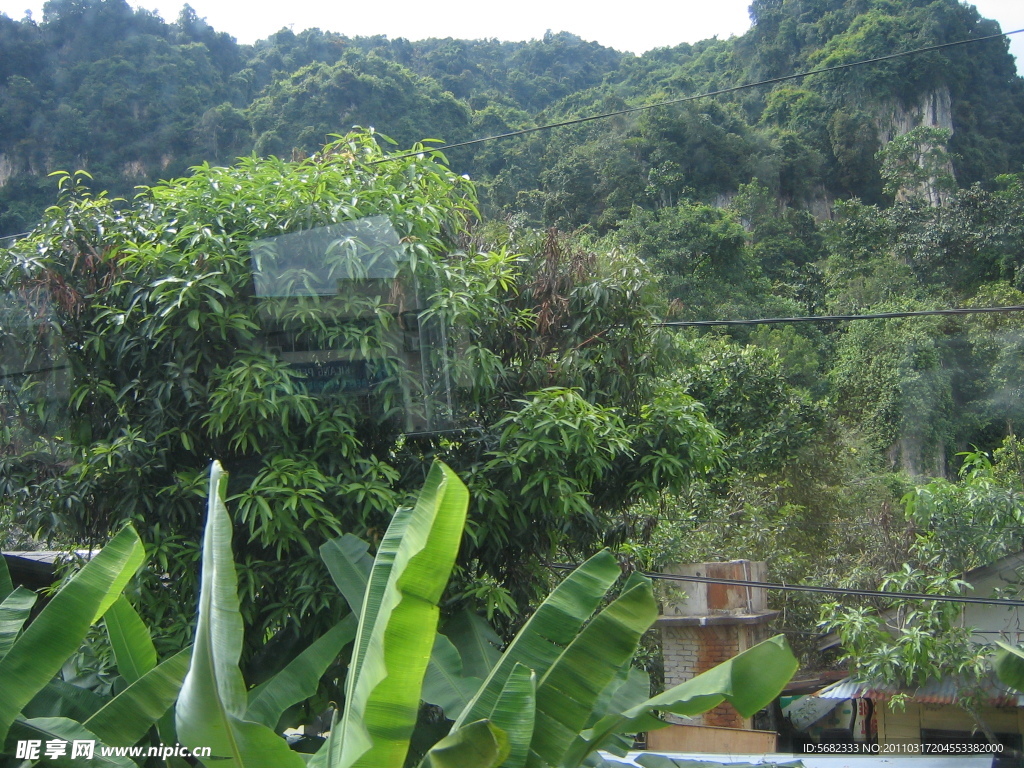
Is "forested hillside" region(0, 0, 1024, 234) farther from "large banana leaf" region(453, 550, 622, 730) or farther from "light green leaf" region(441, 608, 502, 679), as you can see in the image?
"large banana leaf" region(453, 550, 622, 730)

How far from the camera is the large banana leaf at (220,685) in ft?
6.53

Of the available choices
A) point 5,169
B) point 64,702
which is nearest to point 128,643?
point 64,702

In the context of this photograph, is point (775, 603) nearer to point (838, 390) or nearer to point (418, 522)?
point (838, 390)

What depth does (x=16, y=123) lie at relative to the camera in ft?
27.7

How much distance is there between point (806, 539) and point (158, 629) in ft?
29.8

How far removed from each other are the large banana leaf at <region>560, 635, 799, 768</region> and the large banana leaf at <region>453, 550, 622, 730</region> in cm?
28

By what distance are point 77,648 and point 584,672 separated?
1.72m

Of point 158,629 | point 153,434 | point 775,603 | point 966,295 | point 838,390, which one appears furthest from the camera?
point 966,295

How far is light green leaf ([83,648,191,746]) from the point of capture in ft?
9.48

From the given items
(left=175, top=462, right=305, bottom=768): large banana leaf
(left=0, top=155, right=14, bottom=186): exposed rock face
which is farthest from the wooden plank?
(left=0, top=155, right=14, bottom=186): exposed rock face

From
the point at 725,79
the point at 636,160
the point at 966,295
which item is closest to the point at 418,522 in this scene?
the point at 966,295

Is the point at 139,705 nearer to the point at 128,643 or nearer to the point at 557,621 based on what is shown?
the point at 128,643

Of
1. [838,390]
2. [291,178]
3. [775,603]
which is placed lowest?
[775,603]

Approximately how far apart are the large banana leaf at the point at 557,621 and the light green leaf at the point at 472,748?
28.8 inches
